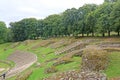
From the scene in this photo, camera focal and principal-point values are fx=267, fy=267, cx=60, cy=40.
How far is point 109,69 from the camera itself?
1038 inches

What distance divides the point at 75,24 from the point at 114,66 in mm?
Answer: 66898

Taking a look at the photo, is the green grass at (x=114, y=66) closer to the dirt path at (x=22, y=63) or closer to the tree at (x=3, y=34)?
the dirt path at (x=22, y=63)

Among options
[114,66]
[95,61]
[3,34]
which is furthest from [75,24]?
[114,66]

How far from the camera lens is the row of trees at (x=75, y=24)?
228ft

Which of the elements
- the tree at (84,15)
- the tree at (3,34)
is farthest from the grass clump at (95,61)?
the tree at (3,34)

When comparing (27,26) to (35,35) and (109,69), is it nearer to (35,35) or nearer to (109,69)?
(35,35)

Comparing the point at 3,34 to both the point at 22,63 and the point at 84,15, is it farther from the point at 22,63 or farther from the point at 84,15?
the point at 22,63

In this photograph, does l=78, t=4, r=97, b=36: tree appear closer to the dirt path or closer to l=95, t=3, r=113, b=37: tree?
l=95, t=3, r=113, b=37: tree

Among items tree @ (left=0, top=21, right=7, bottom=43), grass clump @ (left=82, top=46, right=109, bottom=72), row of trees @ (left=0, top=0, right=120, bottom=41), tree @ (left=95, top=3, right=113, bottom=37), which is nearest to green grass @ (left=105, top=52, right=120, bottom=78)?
grass clump @ (left=82, top=46, right=109, bottom=72)

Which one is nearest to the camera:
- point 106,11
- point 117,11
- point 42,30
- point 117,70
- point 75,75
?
point 75,75

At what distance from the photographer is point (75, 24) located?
9338 cm

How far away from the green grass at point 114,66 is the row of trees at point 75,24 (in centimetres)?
3385

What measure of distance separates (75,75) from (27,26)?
129 meters

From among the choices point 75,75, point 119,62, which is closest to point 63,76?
point 75,75
